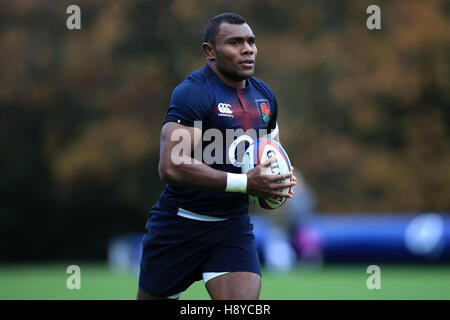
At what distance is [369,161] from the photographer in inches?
932

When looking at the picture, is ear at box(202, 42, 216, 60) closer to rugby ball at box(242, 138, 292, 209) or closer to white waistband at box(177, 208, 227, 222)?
rugby ball at box(242, 138, 292, 209)

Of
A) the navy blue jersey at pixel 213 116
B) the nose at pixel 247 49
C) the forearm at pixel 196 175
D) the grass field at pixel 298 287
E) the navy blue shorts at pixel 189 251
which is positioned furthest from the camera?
the grass field at pixel 298 287

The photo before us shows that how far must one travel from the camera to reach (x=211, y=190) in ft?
17.7

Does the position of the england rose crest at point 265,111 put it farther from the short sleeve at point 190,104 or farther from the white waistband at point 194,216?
the white waistband at point 194,216

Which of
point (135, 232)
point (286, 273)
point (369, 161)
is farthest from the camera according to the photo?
point (135, 232)

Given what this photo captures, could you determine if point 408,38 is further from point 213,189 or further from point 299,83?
point 213,189

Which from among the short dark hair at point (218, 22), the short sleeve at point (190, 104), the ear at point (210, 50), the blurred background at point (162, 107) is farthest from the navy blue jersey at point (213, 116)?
the blurred background at point (162, 107)

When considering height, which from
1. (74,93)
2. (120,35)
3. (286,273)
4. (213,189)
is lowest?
(286,273)

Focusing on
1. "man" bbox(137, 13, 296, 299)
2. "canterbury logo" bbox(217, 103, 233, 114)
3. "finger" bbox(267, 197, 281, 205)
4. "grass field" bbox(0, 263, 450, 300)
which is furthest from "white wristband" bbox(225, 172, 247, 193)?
"grass field" bbox(0, 263, 450, 300)

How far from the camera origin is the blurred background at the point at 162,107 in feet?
78.4

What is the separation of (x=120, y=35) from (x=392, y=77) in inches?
353

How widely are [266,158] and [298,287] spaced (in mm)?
6576

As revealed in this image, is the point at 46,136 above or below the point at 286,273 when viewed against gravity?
above
